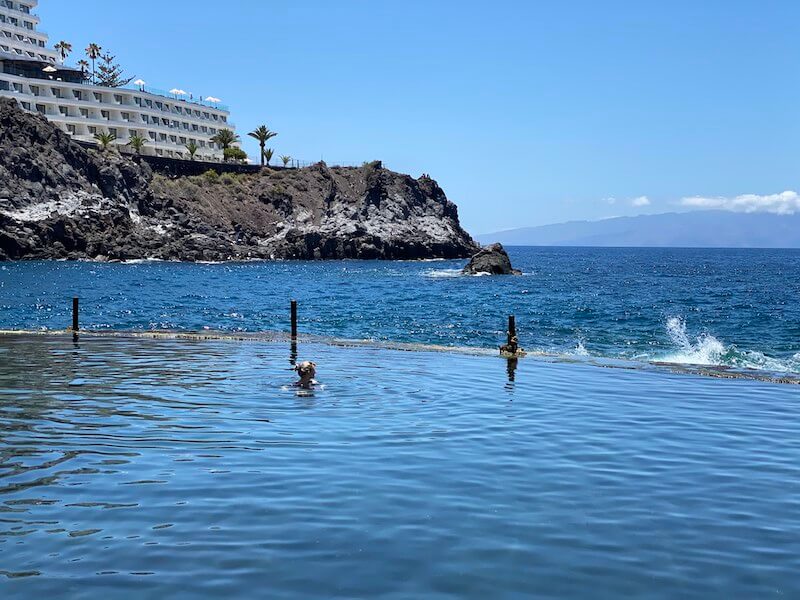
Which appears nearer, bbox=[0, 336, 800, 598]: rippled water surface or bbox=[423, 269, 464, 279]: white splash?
bbox=[0, 336, 800, 598]: rippled water surface

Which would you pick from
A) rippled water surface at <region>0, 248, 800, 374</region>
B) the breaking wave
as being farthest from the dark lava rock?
the breaking wave

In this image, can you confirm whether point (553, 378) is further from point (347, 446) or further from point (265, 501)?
point (265, 501)

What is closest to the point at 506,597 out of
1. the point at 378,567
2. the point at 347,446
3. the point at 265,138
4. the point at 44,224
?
the point at 378,567

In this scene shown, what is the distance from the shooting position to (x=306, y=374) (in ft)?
75.5

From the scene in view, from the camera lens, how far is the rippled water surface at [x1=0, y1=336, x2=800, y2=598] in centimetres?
978

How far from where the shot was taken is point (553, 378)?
27.4 metres

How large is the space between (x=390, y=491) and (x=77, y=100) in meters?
147

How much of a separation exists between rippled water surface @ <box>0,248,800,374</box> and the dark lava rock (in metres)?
5.45

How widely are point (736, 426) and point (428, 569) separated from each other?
12126 mm

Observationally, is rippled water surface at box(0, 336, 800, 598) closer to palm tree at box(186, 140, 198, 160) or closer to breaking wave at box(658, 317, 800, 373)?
breaking wave at box(658, 317, 800, 373)

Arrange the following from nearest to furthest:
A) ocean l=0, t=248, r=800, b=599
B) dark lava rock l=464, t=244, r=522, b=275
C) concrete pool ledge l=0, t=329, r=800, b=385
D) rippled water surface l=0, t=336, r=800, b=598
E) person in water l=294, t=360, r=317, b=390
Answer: rippled water surface l=0, t=336, r=800, b=598, ocean l=0, t=248, r=800, b=599, person in water l=294, t=360, r=317, b=390, concrete pool ledge l=0, t=329, r=800, b=385, dark lava rock l=464, t=244, r=522, b=275

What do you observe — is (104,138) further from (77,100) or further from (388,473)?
(388,473)

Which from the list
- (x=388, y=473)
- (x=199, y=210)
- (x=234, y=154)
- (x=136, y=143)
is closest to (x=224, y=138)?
(x=234, y=154)

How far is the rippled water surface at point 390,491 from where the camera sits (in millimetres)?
9781
